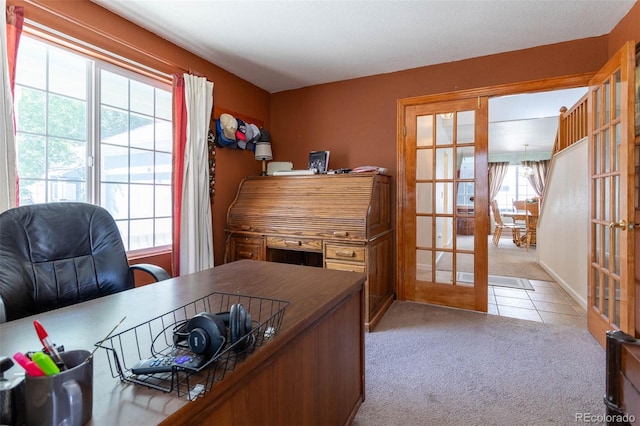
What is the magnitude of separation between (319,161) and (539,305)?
106 inches

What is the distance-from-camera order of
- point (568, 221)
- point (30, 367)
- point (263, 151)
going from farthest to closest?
point (568, 221) < point (263, 151) < point (30, 367)

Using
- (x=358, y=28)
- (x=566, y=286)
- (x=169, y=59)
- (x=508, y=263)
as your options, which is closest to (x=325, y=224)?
(x=358, y=28)

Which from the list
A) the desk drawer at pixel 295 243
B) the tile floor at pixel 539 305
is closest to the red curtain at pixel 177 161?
the desk drawer at pixel 295 243

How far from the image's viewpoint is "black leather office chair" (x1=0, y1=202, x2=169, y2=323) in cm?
129

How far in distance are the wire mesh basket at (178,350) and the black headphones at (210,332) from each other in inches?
0.6

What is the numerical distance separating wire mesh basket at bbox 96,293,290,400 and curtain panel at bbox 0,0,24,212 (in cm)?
149

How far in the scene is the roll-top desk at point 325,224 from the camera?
2.63 metres

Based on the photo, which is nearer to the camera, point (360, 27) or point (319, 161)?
point (360, 27)

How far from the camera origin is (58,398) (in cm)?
48

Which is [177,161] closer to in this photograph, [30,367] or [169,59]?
[169,59]

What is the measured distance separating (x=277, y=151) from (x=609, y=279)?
3329 millimetres

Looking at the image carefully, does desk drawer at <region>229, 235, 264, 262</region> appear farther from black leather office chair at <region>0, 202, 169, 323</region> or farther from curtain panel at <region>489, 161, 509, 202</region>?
curtain panel at <region>489, 161, 509, 202</region>

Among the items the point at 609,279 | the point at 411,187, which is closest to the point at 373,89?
the point at 411,187

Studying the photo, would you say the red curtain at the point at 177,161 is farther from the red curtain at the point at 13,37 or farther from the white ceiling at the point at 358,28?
the red curtain at the point at 13,37
